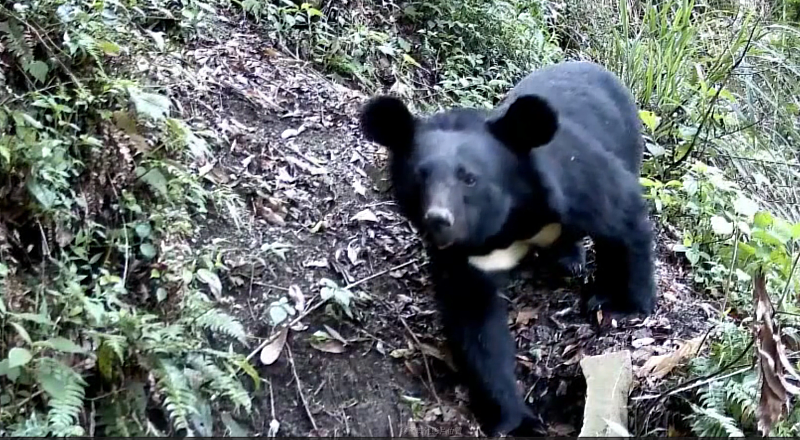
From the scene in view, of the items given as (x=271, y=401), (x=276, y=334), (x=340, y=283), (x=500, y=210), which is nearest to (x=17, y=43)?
(x=276, y=334)

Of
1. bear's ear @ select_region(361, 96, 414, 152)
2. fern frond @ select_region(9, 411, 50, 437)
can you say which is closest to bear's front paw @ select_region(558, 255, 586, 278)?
bear's ear @ select_region(361, 96, 414, 152)

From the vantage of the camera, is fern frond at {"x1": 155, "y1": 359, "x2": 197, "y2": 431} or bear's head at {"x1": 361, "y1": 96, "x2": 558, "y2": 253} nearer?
fern frond at {"x1": 155, "y1": 359, "x2": 197, "y2": 431}

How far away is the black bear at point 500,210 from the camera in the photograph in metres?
3.43

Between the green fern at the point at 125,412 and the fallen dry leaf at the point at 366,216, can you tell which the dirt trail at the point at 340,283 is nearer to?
the fallen dry leaf at the point at 366,216

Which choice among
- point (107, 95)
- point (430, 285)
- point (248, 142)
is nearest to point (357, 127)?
point (248, 142)

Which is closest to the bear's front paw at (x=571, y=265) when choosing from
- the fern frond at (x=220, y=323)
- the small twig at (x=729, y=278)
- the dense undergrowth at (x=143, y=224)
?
the dense undergrowth at (x=143, y=224)

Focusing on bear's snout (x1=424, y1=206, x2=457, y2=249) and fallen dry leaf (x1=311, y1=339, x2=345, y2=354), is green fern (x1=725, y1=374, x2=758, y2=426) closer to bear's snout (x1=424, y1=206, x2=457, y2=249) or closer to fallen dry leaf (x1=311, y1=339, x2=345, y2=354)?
bear's snout (x1=424, y1=206, x2=457, y2=249)

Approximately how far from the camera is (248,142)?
4.62 metres

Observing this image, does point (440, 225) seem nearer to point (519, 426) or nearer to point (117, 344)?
point (519, 426)

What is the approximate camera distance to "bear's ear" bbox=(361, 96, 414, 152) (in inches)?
141

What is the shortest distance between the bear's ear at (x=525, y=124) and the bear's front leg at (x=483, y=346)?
0.56 meters

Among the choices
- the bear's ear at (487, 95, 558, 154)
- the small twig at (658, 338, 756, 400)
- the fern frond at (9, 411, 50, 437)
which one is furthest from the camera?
the bear's ear at (487, 95, 558, 154)

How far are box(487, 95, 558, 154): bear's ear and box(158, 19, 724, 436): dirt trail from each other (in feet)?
3.25

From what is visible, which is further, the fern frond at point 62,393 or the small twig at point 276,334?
the small twig at point 276,334
